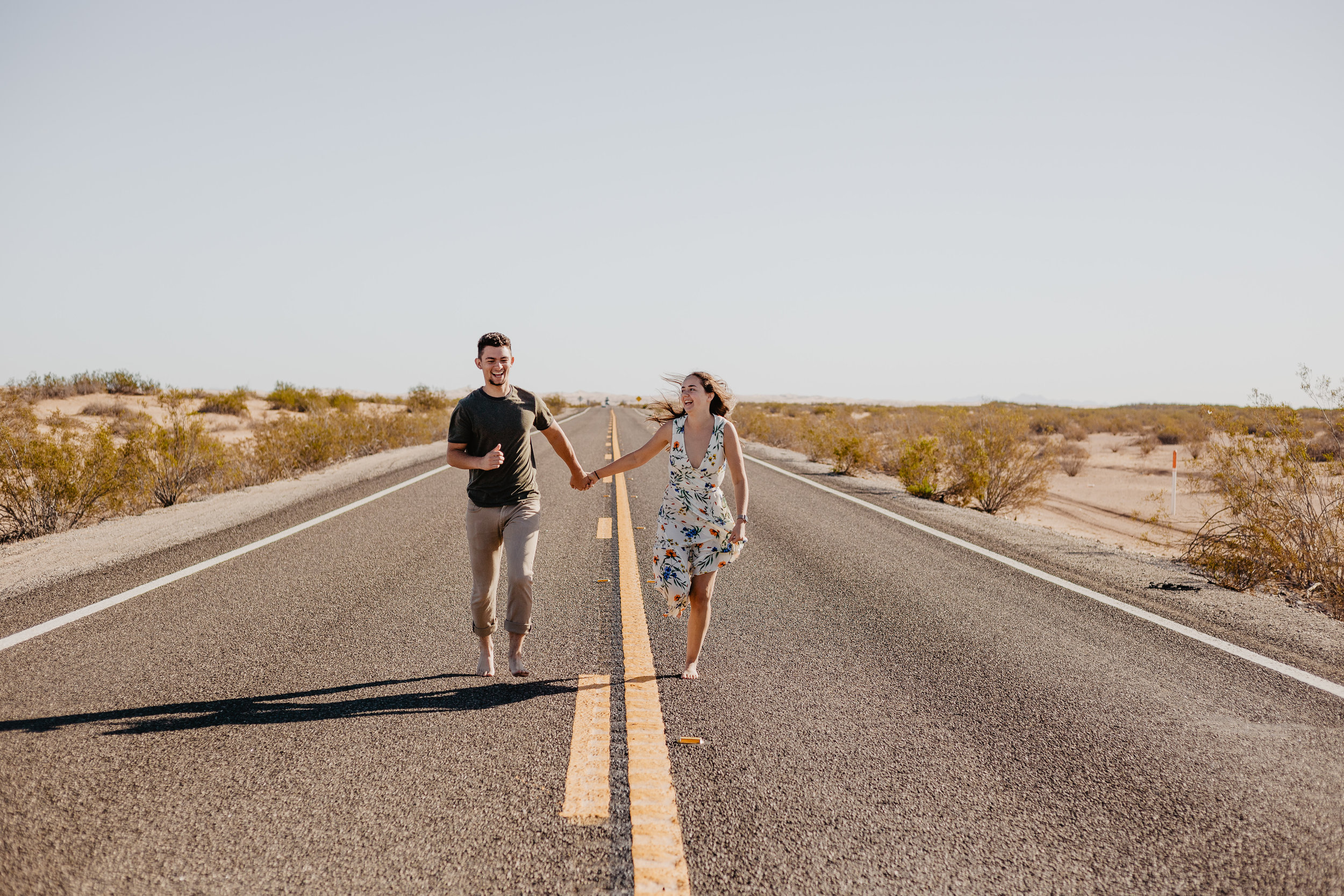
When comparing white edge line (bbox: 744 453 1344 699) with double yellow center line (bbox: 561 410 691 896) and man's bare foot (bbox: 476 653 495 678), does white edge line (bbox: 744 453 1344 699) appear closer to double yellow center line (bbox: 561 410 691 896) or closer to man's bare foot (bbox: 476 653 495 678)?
double yellow center line (bbox: 561 410 691 896)

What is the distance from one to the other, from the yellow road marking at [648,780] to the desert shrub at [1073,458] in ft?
67.2

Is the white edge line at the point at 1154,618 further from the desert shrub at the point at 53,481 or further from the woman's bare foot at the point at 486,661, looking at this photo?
the desert shrub at the point at 53,481

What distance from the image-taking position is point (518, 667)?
384 cm

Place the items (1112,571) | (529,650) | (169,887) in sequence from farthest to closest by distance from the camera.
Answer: (1112,571)
(529,650)
(169,887)

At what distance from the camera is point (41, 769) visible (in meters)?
2.74

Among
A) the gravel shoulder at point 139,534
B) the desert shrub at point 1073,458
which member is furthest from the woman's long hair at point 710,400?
the desert shrub at point 1073,458

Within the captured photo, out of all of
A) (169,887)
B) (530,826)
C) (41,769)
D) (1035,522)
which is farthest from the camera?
(1035,522)

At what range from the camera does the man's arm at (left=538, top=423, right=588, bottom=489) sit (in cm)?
421

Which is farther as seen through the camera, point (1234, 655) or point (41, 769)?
point (1234, 655)

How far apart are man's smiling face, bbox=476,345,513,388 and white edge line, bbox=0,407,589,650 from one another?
0.37 metres

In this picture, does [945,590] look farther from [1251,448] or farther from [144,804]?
[144,804]

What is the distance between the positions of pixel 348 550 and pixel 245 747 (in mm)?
4032

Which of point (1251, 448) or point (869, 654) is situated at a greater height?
point (1251, 448)

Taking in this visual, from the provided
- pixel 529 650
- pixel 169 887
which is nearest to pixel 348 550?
pixel 529 650
